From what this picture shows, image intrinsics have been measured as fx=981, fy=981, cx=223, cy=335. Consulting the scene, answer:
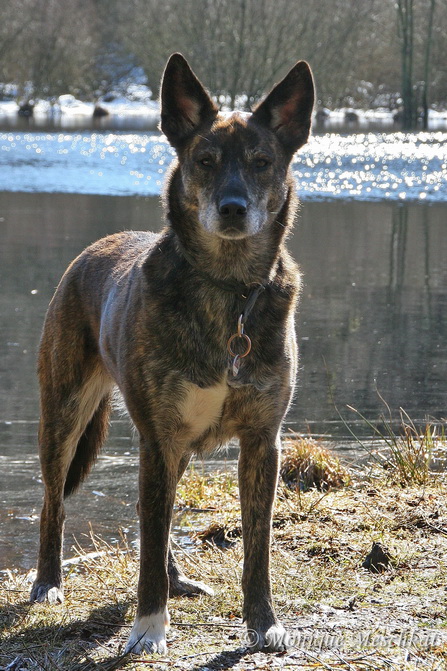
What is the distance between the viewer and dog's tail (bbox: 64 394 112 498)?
501 centimetres

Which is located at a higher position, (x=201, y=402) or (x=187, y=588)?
(x=201, y=402)

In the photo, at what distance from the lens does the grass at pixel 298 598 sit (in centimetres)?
361

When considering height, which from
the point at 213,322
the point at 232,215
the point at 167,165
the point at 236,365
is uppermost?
the point at 167,165

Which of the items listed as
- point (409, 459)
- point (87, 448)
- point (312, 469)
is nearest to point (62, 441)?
point (87, 448)

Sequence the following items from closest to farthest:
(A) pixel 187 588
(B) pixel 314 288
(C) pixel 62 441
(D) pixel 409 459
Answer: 1. (A) pixel 187 588
2. (C) pixel 62 441
3. (D) pixel 409 459
4. (B) pixel 314 288

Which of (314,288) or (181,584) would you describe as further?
(314,288)

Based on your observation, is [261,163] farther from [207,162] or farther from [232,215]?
[232,215]

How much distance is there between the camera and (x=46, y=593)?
4617 mm

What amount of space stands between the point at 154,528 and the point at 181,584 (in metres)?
0.71

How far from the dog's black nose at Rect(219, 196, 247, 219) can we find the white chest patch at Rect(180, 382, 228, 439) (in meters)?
0.67

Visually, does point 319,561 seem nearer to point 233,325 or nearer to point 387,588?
point 387,588

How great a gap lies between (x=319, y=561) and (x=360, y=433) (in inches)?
99.9

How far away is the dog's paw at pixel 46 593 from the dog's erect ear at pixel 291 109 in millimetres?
2298

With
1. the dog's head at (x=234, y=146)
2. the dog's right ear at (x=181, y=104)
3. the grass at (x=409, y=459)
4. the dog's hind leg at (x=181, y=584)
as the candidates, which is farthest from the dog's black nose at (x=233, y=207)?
the grass at (x=409, y=459)
